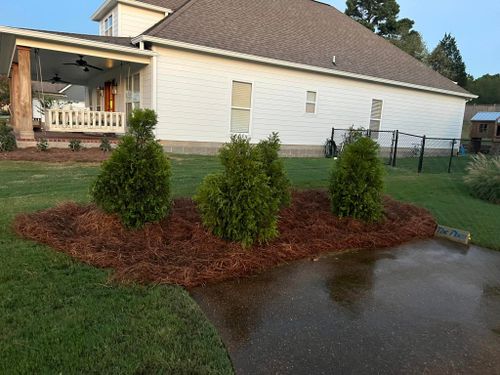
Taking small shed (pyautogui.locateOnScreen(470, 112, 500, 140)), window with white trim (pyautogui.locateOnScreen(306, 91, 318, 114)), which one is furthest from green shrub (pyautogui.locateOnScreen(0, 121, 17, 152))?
small shed (pyautogui.locateOnScreen(470, 112, 500, 140))

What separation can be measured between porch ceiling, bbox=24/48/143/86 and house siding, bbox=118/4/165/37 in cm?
152

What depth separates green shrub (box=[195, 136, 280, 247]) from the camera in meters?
4.01

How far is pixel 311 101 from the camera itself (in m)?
15.1

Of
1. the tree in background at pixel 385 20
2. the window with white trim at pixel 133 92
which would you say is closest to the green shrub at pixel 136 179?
the window with white trim at pixel 133 92

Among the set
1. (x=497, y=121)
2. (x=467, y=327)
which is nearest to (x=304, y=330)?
(x=467, y=327)

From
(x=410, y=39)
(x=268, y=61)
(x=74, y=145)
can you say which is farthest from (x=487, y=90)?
(x=74, y=145)

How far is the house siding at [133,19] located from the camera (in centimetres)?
1468

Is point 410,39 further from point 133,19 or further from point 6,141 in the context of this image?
point 6,141

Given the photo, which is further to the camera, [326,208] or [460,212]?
[460,212]

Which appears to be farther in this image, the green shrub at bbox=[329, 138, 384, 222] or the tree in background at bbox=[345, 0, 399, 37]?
the tree in background at bbox=[345, 0, 399, 37]

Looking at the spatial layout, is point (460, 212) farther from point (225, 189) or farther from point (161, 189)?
point (161, 189)

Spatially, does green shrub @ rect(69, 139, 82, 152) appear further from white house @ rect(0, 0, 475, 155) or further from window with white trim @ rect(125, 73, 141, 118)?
window with white trim @ rect(125, 73, 141, 118)

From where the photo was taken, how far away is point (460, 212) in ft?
21.7

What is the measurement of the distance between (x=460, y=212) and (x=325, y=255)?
11.9 ft
